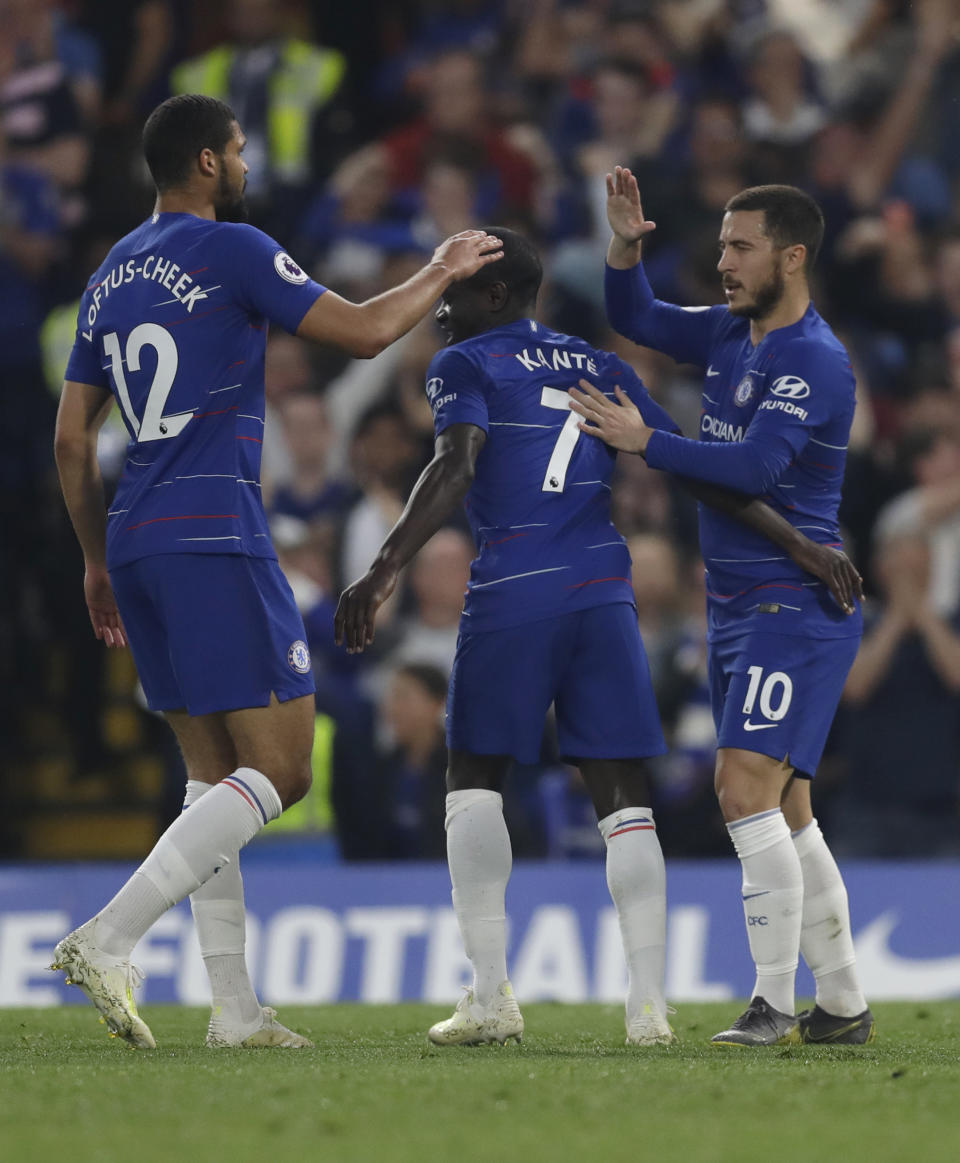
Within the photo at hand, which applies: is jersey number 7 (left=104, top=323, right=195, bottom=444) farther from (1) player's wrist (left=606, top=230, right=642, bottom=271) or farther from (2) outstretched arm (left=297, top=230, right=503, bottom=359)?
(1) player's wrist (left=606, top=230, right=642, bottom=271)

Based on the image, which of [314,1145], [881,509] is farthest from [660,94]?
[314,1145]

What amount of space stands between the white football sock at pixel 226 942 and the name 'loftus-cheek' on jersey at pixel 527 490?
0.90 metres

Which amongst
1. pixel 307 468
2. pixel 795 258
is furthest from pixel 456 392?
pixel 307 468

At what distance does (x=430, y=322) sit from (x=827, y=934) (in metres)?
5.65

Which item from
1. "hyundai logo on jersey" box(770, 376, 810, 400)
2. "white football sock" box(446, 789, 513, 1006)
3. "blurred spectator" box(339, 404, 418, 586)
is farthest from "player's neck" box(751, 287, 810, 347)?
"blurred spectator" box(339, 404, 418, 586)

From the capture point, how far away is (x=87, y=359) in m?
4.61

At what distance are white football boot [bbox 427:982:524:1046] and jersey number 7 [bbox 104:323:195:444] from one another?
Answer: 1.63m

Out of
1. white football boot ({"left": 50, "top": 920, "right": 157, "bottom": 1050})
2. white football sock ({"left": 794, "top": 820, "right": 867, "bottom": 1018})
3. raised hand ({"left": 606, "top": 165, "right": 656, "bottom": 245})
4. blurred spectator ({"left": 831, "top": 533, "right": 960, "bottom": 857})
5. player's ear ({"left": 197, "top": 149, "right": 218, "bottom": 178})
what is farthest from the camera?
blurred spectator ({"left": 831, "top": 533, "right": 960, "bottom": 857})

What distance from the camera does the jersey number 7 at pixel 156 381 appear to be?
14.3 feet

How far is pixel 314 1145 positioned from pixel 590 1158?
456 mm

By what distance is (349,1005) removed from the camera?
6578 millimetres

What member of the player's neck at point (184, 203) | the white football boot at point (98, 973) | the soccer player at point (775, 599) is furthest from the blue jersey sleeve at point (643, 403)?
the white football boot at point (98, 973)

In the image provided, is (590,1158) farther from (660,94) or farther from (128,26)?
(128,26)

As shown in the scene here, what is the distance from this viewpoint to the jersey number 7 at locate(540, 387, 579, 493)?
4.62 meters
